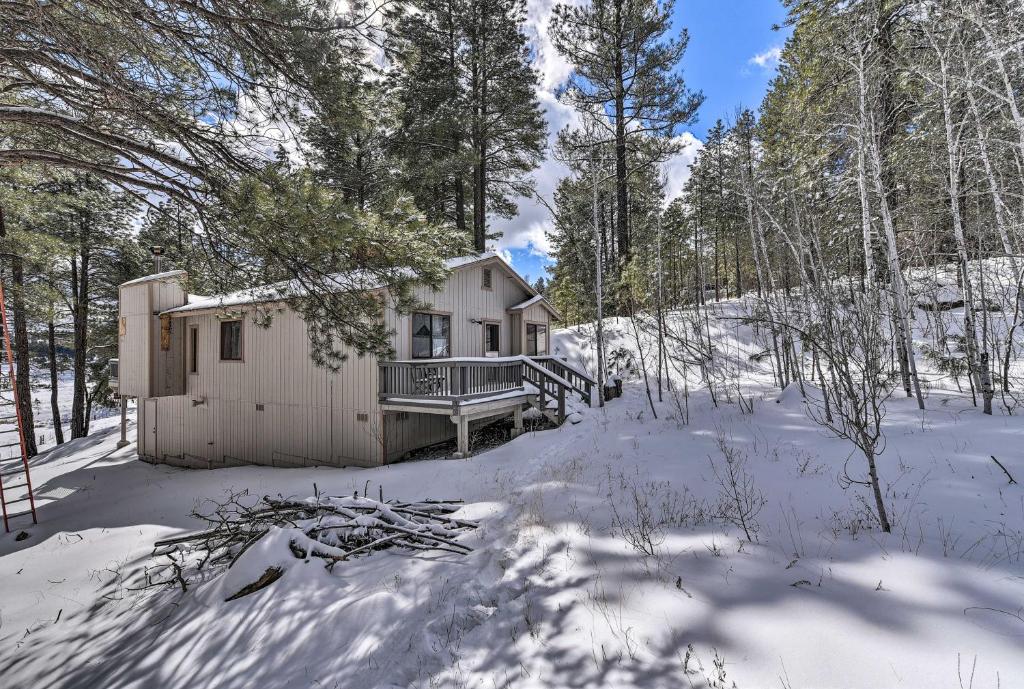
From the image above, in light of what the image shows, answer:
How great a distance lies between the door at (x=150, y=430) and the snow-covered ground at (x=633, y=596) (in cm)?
910

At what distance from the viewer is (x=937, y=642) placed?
2.05 meters

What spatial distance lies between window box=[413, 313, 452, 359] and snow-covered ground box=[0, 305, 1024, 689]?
18.3 ft

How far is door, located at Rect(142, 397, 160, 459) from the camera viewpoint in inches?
544

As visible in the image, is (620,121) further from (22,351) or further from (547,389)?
(22,351)

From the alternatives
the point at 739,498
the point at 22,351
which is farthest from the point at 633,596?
the point at 22,351

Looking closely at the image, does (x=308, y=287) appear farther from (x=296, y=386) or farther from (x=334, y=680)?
(x=296, y=386)

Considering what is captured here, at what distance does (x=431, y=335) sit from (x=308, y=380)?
3296mm

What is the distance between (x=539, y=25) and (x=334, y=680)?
1950 centimetres

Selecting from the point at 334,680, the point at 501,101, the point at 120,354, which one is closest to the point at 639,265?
the point at 501,101

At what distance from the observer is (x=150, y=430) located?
551 inches

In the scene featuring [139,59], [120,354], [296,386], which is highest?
[139,59]

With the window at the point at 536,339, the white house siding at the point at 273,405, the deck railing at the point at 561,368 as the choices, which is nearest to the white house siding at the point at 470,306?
the window at the point at 536,339

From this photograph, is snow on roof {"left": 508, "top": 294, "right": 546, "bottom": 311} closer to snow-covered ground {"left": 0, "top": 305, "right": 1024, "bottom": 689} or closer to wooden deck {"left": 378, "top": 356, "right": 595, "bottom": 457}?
wooden deck {"left": 378, "top": 356, "right": 595, "bottom": 457}

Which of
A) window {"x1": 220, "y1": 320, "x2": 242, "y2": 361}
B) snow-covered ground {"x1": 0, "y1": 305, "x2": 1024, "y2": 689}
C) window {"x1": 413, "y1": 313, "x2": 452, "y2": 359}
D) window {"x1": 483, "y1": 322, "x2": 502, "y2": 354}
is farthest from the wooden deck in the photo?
window {"x1": 220, "y1": 320, "x2": 242, "y2": 361}
